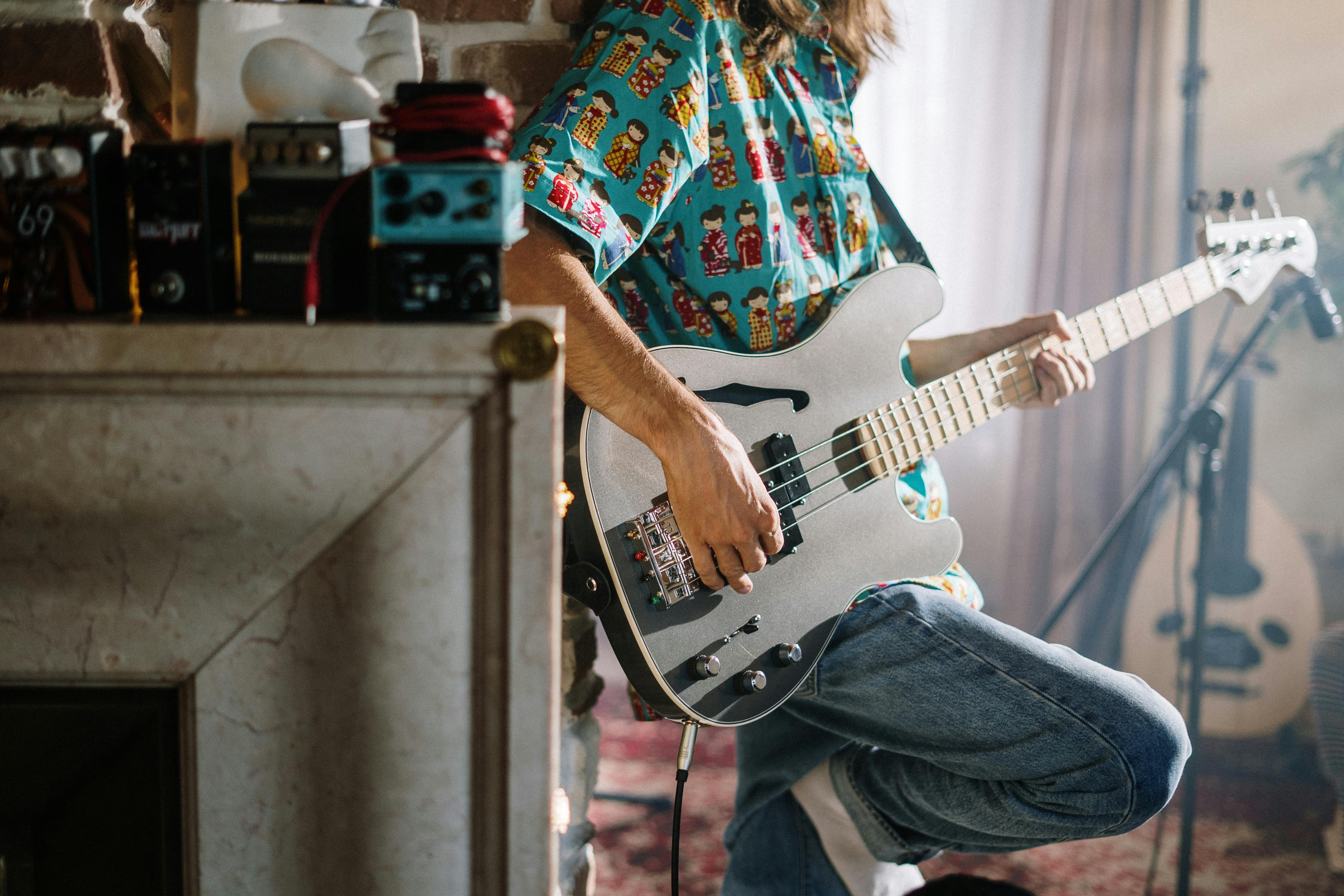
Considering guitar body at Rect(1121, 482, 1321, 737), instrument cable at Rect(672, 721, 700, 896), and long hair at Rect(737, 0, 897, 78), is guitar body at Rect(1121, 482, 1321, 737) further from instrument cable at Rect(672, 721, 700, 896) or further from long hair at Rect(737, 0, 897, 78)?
instrument cable at Rect(672, 721, 700, 896)

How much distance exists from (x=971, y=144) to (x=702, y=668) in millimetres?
1960

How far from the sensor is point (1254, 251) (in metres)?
1.48

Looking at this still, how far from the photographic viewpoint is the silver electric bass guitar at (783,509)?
2.87 ft

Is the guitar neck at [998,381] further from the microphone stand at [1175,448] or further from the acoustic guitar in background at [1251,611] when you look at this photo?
the acoustic guitar in background at [1251,611]

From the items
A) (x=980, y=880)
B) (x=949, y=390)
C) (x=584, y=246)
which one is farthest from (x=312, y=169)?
(x=980, y=880)

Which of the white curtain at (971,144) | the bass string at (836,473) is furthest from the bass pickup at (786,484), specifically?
the white curtain at (971,144)

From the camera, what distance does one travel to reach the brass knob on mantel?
60 cm

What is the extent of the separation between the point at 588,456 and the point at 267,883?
42 cm

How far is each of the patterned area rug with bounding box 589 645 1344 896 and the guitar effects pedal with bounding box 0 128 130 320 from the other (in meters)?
1.32

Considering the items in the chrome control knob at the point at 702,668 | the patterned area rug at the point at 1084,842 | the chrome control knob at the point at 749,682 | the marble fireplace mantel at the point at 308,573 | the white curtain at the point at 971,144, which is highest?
the white curtain at the point at 971,144

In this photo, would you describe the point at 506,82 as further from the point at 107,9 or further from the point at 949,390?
the point at 949,390

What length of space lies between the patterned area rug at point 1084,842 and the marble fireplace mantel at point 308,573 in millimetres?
1085

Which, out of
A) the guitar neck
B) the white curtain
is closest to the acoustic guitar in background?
the white curtain

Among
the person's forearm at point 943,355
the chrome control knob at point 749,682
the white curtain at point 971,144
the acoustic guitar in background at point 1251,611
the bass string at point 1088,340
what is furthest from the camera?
the white curtain at point 971,144
